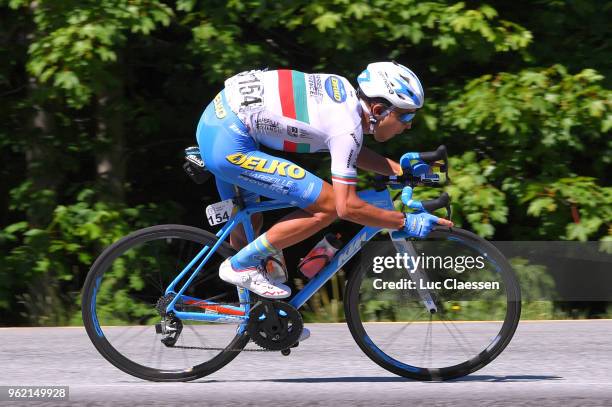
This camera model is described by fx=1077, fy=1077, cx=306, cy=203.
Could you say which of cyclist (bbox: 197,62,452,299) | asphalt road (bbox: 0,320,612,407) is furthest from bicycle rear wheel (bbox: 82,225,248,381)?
cyclist (bbox: 197,62,452,299)

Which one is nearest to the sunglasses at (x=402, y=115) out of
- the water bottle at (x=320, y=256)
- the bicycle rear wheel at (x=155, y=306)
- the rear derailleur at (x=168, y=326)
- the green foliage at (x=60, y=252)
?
the water bottle at (x=320, y=256)

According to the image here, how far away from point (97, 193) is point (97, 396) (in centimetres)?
420

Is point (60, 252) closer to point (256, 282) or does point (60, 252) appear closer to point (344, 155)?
point (256, 282)

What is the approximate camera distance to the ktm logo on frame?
5512mm

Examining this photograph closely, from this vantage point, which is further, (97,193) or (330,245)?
(97,193)

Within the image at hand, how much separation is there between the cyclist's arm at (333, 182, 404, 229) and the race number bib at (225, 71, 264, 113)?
1.90ft

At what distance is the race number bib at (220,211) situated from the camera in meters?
5.70

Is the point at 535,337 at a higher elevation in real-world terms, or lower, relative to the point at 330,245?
lower

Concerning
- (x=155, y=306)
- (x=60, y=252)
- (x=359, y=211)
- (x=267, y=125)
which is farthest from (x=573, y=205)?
(x=60, y=252)

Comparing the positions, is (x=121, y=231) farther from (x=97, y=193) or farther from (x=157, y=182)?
(x=157, y=182)

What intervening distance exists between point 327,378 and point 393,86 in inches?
65.5

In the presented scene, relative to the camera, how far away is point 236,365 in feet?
20.8

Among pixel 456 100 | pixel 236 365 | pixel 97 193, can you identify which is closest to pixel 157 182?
pixel 97 193

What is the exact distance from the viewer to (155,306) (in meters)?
5.88
